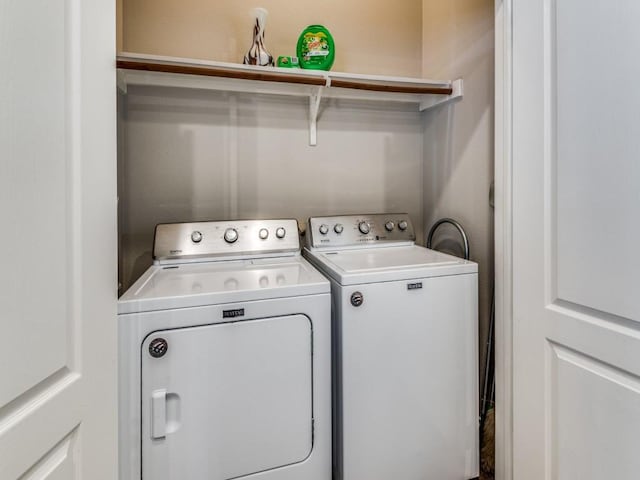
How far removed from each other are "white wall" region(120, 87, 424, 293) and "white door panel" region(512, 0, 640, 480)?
99 cm

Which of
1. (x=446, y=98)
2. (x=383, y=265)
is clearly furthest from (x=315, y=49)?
(x=383, y=265)

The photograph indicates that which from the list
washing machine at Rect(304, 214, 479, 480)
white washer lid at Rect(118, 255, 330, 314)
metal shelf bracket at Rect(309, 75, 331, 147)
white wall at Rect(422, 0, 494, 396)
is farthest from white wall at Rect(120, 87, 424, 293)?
washing machine at Rect(304, 214, 479, 480)

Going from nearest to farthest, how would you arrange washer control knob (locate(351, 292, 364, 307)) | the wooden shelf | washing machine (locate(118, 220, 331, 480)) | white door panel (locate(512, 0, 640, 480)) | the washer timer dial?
1. white door panel (locate(512, 0, 640, 480))
2. washing machine (locate(118, 220, 331, 480))
3. washer control knob (locate(351, 292, 364, 307))
4. the wooden shelf
5. the washer timer dial

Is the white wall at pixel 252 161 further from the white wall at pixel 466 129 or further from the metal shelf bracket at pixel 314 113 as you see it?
the white wall at pixel 466 129

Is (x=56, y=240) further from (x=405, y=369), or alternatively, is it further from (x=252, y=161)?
(x=252, y=161)

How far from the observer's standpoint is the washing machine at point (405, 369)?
51.1 inches

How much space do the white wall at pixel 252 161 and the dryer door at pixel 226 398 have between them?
887 mm

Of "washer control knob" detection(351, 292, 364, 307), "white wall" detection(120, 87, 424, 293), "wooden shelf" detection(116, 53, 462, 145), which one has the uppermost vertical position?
"wooden shelf" detection(116, 53, 462, 145)

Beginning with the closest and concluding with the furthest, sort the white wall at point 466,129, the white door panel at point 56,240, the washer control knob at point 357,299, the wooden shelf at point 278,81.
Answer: the white door panel at point 56,240
the washer control knob at point 357,299
the wooden shelf at point 278,81
the white wall at point 466,129

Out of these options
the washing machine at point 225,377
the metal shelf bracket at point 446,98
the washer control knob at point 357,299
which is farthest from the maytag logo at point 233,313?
the metal shelf bracket at point 446,98

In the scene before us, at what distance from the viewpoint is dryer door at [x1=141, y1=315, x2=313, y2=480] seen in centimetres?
109

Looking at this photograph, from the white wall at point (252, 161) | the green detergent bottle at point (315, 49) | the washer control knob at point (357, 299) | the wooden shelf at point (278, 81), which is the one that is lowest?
the washer control knob at point (357, 299)

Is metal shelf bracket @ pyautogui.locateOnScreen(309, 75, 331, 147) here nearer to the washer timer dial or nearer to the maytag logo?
the washer timer dial

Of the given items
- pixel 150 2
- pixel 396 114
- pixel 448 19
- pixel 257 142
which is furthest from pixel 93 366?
pixel 448 19
